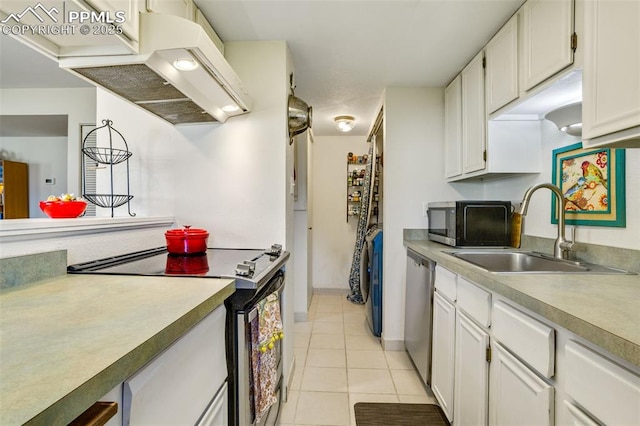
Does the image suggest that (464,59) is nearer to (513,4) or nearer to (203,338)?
(513,4)

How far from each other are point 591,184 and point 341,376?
189cm

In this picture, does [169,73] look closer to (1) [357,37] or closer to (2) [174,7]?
(2) [174,7]

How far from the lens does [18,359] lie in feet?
1.61

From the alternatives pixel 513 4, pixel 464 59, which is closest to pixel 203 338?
pixel 513 4

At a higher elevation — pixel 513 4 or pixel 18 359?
pixel 513 4

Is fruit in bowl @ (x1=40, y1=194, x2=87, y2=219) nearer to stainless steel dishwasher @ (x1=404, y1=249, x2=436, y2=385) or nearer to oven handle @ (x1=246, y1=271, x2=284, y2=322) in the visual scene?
oven handle @ (x1=246, y1=271, x2=284, y2=322)

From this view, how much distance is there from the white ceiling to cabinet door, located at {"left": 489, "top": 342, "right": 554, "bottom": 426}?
1696mm

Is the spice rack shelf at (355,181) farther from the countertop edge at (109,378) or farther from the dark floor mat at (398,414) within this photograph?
the countertop edge at (109,378)

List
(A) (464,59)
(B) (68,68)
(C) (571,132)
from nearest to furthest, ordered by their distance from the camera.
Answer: (B) (68,68) → (C) (571,132) → (A) (464,59)

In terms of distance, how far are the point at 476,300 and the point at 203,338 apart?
3.70 feet

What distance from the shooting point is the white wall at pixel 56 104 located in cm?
299

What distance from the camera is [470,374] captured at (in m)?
1.35

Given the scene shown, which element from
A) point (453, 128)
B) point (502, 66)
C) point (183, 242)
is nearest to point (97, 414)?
point (183, 242)

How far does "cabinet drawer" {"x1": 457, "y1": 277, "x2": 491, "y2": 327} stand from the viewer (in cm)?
123
